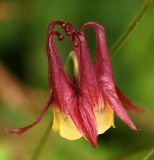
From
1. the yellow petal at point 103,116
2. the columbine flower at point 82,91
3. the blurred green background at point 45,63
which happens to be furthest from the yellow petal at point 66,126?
the blurred green background at point 45,63

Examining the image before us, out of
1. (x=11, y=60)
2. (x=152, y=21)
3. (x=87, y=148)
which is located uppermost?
(x=152, y=21)

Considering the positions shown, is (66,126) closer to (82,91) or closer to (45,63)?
(82,91)

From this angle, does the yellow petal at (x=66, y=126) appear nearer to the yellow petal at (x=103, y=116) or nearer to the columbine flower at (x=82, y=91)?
the columbine flower at (x=82, y=91)

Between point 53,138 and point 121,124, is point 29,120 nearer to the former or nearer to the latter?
point 53,138

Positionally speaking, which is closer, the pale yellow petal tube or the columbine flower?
the columbine flower

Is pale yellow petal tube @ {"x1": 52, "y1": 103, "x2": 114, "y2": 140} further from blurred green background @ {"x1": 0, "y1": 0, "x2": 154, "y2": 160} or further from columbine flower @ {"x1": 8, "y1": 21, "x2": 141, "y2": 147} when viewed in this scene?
blurred green background @ {"x1": 0, "y1": 0, "x2": 154, "y2": 160}

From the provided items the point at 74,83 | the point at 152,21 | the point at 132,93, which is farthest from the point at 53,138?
the point at 74,83

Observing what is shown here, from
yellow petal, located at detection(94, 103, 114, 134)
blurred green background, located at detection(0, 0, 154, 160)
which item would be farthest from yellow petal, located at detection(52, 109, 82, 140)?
blurred green background, located at detection(0, 0, 154, 160)
